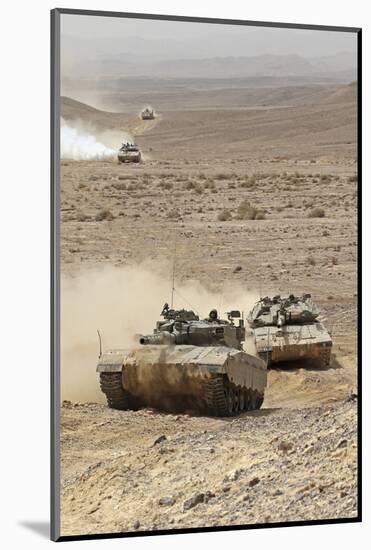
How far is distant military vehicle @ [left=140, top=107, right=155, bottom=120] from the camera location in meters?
15.8

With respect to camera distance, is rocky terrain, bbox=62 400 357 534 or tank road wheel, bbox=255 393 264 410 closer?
rocky terrain, bbox=62 400 357 534

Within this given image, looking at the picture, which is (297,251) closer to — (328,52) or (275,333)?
(275,333)

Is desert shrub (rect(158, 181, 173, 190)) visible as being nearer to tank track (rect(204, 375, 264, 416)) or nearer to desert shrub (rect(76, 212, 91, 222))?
desert shrub (rect(76, 212, 91, 222))

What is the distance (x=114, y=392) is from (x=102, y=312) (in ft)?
2.58

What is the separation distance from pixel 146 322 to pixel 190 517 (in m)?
1.83

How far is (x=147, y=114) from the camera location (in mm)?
15789

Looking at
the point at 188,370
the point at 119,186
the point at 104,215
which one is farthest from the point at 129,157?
the point at 188,370

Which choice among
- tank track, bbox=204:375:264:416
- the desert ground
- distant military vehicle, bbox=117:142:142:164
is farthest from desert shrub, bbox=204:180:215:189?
tank track, bbox=204:375:264:416

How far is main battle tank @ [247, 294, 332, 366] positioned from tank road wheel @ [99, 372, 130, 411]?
139cm

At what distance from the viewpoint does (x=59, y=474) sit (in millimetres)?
15406

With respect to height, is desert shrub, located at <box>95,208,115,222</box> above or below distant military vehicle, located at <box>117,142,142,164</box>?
below

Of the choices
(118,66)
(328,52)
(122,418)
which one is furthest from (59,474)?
(328,52)

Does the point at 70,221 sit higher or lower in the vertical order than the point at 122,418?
higher

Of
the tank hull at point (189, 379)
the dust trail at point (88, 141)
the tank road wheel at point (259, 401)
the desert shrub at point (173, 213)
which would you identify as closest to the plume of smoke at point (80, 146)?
the dust trail at point (88, 141)
